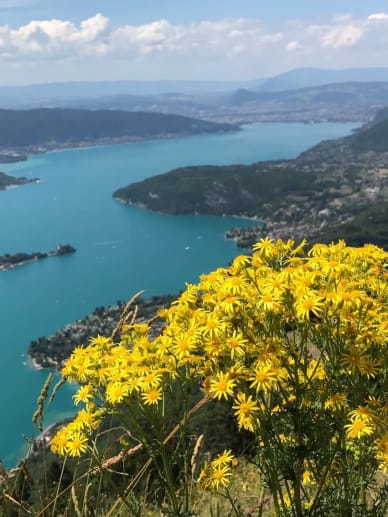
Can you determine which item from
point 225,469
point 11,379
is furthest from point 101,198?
point 225,469

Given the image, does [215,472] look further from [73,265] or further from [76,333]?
[73,265]

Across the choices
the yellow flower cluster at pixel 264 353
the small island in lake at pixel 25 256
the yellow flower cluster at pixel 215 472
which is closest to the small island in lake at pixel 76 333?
the small island in lake at pixel 25 256

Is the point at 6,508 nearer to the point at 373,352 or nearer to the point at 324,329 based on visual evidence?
the point at 324,329

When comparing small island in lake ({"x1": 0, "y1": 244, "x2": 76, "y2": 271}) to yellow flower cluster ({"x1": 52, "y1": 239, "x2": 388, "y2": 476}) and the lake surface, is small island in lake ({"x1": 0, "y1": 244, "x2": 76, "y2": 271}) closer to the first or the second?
the lake surface

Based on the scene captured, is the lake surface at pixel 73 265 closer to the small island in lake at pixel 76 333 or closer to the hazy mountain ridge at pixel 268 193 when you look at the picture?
the small island in lake at pixel 76 333

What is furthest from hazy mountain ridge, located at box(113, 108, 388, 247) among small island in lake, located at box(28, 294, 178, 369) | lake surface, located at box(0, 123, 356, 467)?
small island in lake, located at box(28, 294, 178, 369)
